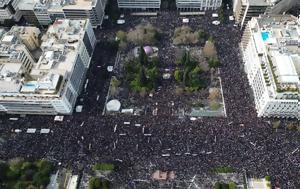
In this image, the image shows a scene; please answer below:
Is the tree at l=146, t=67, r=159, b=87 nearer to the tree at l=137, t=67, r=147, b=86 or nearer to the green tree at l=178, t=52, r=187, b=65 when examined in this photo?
the tree at l=137, t=67, r=147, b=86

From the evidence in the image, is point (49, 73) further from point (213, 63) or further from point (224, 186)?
point (224, 186)

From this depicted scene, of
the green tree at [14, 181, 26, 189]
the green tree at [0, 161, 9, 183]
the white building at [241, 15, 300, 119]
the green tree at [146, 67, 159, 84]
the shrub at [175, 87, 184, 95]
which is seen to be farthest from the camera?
the green tree at [146, 67, 159, 84]

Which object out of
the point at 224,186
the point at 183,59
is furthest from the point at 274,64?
the point at 224,186

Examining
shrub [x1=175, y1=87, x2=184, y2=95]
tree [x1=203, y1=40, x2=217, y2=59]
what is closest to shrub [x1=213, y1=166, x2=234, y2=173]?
shrub [x1=175, y1=87, x2=184, y2=95]

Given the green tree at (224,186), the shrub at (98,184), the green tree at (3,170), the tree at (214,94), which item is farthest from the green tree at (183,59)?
the green tree at (3,170)

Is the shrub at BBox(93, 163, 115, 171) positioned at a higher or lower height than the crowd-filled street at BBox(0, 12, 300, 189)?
lower

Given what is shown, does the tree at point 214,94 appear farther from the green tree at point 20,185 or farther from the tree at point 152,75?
the green tree at point 20,185
